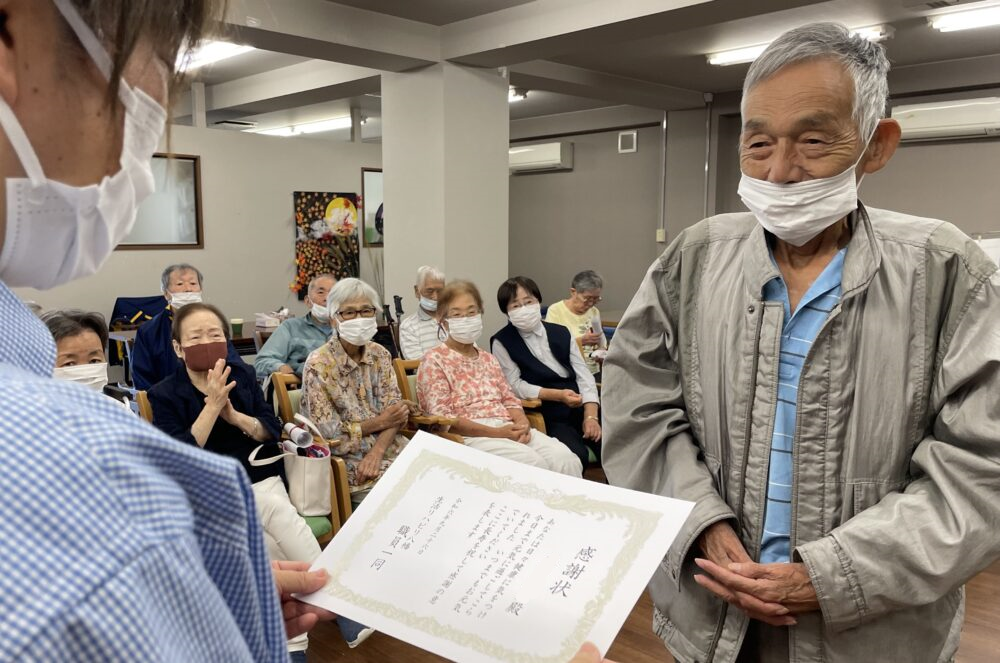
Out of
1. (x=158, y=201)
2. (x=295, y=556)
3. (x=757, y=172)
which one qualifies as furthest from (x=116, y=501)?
(x=158, y=201)

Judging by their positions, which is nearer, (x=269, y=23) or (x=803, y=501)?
(x=803, y=501)

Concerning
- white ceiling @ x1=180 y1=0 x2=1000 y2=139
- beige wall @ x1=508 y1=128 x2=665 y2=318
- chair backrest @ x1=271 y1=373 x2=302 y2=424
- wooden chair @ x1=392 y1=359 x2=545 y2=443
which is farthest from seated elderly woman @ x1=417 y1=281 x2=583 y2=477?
beige wall @ x1=508 y1=128 x2=665 y2=318

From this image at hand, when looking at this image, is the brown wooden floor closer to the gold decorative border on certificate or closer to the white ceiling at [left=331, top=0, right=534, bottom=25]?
the gold decorative border on certificate

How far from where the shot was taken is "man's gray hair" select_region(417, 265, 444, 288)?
4.80m

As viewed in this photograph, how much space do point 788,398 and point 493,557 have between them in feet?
1.69

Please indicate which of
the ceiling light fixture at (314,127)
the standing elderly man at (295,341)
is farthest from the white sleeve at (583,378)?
the ceiling light fixture at (314,127)

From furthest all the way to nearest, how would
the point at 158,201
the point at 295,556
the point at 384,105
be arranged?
the point at 158,201
the point at 384,105
the point at 295,556

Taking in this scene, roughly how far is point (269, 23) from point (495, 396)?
2.64m

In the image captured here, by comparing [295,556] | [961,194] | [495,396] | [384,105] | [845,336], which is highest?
[384,105]

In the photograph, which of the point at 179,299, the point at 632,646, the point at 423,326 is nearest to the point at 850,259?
the point at 632,646

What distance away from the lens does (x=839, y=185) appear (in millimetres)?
1085

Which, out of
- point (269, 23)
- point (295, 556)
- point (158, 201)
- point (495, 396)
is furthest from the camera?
point (158, 201)

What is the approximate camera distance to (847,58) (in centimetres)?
104

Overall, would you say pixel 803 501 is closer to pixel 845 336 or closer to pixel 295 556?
pixel 845 336
